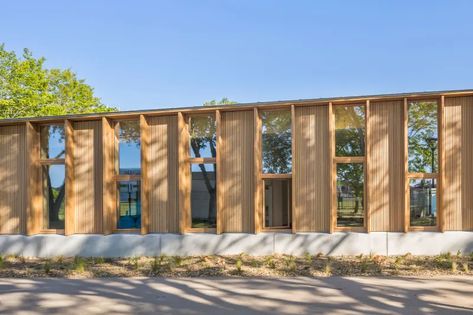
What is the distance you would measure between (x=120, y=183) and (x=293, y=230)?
504 centimetres

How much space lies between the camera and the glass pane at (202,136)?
38.2ft

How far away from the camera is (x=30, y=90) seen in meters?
28.4

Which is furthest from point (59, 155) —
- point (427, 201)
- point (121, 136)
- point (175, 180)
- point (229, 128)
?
point (427, 201)

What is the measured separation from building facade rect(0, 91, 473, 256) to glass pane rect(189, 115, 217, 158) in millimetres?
30

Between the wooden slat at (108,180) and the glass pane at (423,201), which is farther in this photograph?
the wooden slat at (108,180)

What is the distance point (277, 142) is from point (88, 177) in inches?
215

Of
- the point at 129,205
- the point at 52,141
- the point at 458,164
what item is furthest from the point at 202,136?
the point at 458,164

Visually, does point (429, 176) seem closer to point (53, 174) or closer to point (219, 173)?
point (219, 173)

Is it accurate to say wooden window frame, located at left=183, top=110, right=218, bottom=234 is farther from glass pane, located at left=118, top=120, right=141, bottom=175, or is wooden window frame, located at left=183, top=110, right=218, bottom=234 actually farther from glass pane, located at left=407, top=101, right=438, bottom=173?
glass pane, located at left=407, top=101, right=438, bottom=173

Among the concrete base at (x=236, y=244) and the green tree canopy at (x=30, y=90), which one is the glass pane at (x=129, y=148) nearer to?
the concrete base at (x=236, y=244)

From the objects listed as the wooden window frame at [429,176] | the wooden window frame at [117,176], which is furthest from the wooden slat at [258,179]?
the wooden window frame at [429,176]

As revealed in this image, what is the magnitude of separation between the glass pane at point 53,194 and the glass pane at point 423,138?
9.60 meters

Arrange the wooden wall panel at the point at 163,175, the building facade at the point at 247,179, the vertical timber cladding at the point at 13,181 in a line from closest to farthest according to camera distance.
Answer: the building facade at the point at 247,179, the wooden wall panel at the point at 163,175, the vertical timber cladding at the point at 13,181

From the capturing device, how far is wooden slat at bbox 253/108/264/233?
11.0 m
